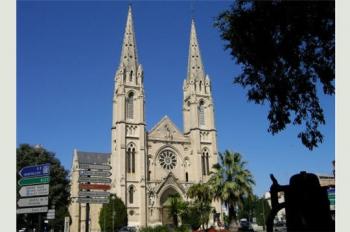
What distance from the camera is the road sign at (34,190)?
38.8 feet

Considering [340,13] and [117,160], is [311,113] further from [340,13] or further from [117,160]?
[117,160]

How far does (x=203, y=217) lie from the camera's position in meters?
44.5

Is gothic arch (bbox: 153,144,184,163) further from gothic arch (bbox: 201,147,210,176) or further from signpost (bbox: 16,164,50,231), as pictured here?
signpost (bbox: 16,164,50,231)

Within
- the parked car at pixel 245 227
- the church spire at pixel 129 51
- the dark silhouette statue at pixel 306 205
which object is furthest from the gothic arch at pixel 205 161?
the dark silhouette statue at pixel 306 205

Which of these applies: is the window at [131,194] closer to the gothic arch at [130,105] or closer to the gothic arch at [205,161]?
the gothic arch at [130,105]

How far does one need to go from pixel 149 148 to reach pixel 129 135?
3959 mm

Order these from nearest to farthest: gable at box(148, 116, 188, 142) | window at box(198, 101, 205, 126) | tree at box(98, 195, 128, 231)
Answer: tree at box(98, 195, 128, 231) → gable at box(148, 116, 188, 142) → window at box(198, 101, 205, 126)

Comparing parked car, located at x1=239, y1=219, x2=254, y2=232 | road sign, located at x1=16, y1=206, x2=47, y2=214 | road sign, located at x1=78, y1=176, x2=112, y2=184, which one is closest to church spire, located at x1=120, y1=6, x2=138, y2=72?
parked car, located at x1=239, y1=219, x2=254, y2=232

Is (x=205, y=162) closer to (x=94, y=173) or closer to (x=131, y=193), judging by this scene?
(x=131, y=193)

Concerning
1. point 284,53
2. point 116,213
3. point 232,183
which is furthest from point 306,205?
point 116,213

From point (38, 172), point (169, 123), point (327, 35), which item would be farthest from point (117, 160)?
point (327, 35)

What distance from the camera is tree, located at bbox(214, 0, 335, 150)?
1020 centimetres

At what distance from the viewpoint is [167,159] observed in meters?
60.8

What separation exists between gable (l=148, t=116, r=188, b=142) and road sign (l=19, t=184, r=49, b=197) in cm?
4825
